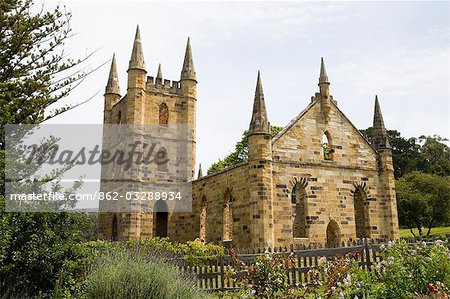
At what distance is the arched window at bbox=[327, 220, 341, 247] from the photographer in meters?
20.8

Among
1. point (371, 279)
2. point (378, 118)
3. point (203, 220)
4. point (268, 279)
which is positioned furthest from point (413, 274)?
point (203, 220)

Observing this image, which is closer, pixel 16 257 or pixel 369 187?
pixel 16 257

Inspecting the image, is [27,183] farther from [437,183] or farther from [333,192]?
[437,183]

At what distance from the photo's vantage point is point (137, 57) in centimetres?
2898

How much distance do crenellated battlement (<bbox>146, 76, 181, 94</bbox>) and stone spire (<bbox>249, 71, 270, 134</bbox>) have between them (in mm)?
12323

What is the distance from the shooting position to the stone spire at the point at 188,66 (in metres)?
31.5

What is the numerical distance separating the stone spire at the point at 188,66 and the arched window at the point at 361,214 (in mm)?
15426

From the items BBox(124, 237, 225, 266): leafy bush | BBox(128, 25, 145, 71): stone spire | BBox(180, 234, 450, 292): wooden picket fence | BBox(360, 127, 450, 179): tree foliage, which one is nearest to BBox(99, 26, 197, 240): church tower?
BBox(128, 25, 145, 71): stone spire

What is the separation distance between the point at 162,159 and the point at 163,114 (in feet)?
12.0

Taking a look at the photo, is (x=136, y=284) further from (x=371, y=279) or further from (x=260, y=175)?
(x=260, y=175)

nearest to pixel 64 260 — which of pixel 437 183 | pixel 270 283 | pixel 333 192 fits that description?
pixel 270 283

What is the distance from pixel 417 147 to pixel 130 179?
167 ft

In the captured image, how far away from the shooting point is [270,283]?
8.24 metres

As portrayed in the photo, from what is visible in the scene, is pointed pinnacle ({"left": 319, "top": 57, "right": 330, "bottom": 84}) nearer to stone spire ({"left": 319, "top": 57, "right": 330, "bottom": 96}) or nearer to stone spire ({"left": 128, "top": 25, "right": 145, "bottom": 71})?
stone spire ({"left": 319, "top": 57, "right": 330, "bottom": 96})
